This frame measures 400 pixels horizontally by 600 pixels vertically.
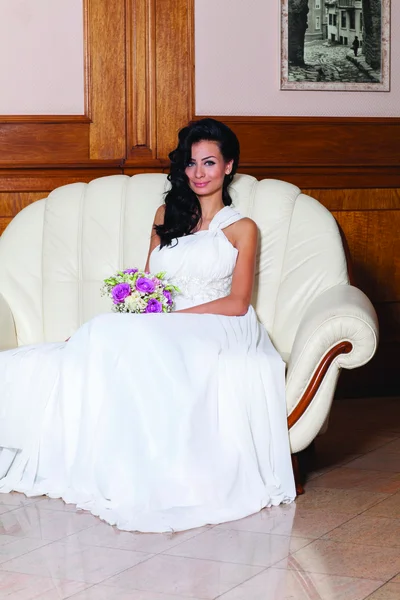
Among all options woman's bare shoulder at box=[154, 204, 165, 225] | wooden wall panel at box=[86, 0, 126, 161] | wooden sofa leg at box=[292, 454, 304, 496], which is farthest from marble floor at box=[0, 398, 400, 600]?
wooden wall panel at box=[86, 0, 126, 161]

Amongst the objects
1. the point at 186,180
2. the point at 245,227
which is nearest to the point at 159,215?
the point at 186,180

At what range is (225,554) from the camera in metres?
3.00

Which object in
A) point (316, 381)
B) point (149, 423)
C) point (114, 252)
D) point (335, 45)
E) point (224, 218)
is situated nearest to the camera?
point (149, 423)

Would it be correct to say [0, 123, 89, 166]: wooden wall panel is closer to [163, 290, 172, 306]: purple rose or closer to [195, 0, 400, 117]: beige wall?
[195, 0, 400, 117]: beige wall

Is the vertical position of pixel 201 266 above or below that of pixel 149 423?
above

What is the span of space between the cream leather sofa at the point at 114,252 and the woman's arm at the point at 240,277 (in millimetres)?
239

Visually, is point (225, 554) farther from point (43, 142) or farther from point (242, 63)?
point (242, 63)

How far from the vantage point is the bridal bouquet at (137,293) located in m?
3.82

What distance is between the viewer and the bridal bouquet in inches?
150

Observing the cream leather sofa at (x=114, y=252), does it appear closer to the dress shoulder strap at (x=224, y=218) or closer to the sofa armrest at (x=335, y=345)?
the dress shoulder strap at (x=224, y=218)

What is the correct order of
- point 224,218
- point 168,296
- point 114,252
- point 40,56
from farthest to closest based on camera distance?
point 40,56 → point 114,252 → point 224,218 → point 168,296

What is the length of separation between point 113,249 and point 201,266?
56 cm

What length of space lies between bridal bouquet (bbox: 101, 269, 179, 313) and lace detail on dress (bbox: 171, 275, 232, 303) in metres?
0.18

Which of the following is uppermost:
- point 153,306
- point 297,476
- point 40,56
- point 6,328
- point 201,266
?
point 40,56
